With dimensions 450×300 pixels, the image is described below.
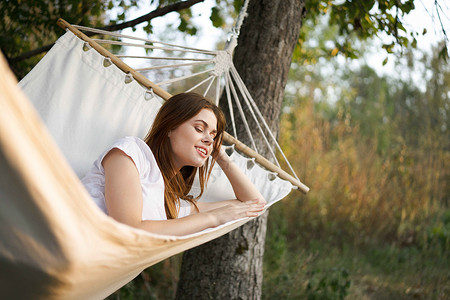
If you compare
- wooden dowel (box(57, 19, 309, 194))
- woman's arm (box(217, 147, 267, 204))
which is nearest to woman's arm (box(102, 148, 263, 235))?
woman's arm (box(217, 147, 267, 204))

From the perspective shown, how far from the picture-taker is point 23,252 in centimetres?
89

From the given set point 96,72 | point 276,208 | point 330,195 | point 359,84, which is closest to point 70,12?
point 96,72

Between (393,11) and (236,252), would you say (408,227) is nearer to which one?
(393,11)

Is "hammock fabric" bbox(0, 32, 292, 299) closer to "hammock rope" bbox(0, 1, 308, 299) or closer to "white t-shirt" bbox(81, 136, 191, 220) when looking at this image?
"hammock rope" bbox(0, 1, 308, 299)

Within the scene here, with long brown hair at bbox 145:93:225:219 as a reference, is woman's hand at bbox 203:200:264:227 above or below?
below

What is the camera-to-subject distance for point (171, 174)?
1.64 m

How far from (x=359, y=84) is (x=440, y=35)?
952cm

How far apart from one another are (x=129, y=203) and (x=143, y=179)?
0.19 metres

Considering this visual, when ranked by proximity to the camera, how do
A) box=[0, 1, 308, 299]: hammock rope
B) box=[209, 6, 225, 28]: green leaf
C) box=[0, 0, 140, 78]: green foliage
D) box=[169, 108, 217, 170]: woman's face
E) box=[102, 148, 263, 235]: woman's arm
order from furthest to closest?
box=[209, 6, 225, 28]: green leaf < box=[0, 0, 140, 78]: green foliage < box=[169, 108, 217, 170]: woman's face < box=[102, 148, 263, 235]: woman's arm < box=[0, 1, 308, 299]: hammock rope

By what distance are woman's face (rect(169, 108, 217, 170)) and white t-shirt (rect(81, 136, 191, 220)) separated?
5.1 inches

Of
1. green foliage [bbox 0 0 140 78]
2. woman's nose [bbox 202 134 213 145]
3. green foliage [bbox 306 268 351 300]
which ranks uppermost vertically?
green foliage [bbox 0 0 140 78]

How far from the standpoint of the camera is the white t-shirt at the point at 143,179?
1.42m

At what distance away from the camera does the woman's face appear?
1601 mm

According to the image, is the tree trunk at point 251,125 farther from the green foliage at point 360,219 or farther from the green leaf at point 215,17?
the green foliage at point 360,219
